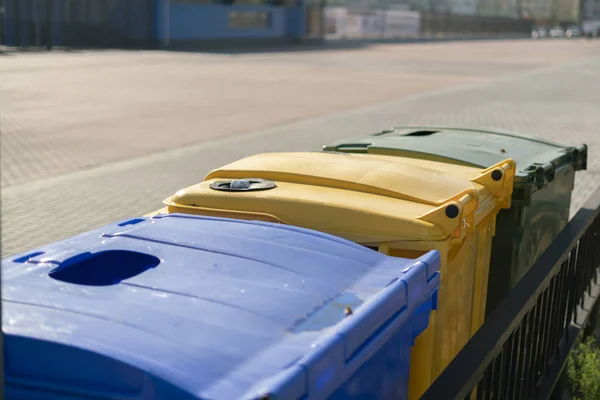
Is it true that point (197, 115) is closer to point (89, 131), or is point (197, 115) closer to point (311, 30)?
point (89, 131)

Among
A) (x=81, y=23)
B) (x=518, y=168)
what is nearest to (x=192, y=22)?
(x=81, y=23)

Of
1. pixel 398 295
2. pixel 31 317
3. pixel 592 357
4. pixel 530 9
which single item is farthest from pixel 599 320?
pixel 530 9

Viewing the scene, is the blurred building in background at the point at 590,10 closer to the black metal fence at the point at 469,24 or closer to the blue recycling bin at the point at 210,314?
the black metal fence at the point at 469,24

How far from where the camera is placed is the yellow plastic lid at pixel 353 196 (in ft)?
9.03

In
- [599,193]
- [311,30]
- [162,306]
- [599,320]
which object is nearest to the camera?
[162,306]

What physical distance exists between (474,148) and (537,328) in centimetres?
123

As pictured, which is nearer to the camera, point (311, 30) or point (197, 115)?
point (197, 115)

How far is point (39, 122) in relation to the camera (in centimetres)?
1383

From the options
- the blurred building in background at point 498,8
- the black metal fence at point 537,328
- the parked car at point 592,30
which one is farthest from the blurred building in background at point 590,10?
the black metal fence at point 537,328

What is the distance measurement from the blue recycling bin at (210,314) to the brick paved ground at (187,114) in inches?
174

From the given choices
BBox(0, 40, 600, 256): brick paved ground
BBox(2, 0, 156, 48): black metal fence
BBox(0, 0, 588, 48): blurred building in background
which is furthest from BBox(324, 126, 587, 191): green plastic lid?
BBox(2, 0, 156, 48): black metal fence

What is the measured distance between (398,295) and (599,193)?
8.50 ft

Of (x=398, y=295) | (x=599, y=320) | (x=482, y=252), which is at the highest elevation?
(x=398, y=295)

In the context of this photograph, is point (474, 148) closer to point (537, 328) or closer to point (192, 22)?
point (537, 328)
